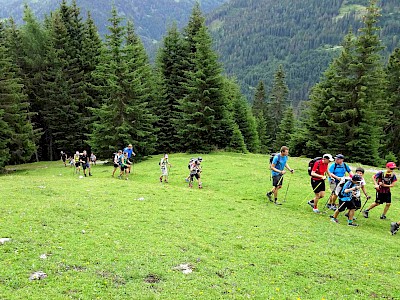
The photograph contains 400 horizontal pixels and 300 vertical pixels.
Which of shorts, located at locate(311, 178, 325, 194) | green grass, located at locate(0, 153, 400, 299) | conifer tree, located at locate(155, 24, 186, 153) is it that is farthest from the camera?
conifer tree, located at locate(155, 24, 186, 153)

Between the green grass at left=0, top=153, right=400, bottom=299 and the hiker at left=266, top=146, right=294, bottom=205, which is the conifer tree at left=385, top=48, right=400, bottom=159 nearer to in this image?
the green grass at left=0, top=153, right=400, bottom=299

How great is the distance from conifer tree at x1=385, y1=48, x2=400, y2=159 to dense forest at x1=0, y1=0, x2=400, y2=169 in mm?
128

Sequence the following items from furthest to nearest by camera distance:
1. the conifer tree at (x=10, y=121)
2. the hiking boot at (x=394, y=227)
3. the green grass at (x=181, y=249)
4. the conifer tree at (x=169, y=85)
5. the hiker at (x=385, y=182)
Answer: the conifer tree at (x=169, y=85) → the conifer tree at (x=10, y=121) → the hiker at (x=385, y=182) → the hiking boot at (x=394, y=227) → the green grass at (x=181, y=249)

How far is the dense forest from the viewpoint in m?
33.3

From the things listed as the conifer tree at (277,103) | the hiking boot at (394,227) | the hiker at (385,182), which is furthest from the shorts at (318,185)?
the conifer tree at (277,103)

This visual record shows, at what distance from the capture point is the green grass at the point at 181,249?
706cm

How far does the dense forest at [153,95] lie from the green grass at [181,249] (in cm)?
1973

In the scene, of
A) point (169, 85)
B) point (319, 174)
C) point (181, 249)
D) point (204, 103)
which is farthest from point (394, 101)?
point (181, 249)

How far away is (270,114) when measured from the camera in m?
81.8

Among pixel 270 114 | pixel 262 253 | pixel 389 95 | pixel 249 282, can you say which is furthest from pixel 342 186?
pixel 270 114

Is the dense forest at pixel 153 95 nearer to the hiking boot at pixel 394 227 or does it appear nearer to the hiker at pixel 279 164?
the hiker at pixel 279 164

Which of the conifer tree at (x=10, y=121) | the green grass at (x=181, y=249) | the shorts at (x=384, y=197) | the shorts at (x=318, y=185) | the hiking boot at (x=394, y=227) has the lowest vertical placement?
the hiking boot at (x=394, y=227)

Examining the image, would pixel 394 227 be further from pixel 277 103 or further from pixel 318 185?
pixel 277 103

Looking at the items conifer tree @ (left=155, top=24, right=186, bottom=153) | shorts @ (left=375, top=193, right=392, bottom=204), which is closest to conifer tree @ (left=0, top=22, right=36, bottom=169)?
conifer tree @ (left=155, top=24, right=186, bottom=153)
